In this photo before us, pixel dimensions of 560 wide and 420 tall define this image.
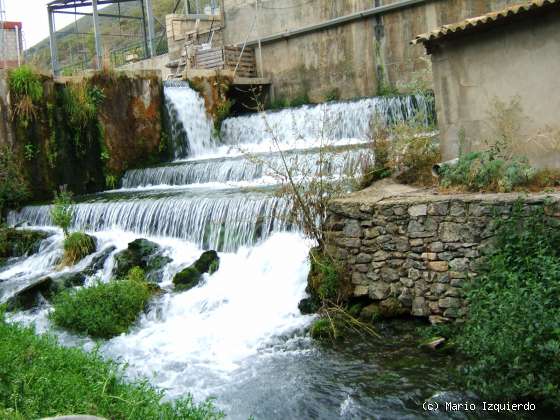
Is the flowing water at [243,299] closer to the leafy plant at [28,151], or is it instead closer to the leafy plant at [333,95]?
the leafy plant at [28,151]

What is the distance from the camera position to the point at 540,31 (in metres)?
7.77

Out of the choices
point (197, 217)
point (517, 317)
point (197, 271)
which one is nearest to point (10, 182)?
point (197, 217)

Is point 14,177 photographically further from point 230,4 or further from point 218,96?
point 230,4

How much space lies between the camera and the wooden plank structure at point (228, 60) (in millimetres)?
19109

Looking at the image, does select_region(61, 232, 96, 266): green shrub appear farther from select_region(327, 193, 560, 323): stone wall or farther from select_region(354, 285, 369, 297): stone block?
select_region(354, 285, 369, 297): stone block

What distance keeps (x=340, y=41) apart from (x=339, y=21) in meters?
0.52

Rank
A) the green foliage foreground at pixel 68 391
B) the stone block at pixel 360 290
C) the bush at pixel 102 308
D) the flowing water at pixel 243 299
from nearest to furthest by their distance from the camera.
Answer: the green foliage foreground at pixel 68 391 → the flowing water at pixel 243 299 → the stone block at pixel 360 290 → the bush at pixel 102 308

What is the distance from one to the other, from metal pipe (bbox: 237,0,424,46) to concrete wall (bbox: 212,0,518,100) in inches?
4.0

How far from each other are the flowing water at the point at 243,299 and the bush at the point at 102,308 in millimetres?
194

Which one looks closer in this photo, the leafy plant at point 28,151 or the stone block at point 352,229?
the stone block at point 352,229

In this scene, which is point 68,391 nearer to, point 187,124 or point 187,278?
point 187,278

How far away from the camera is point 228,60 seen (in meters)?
19.1

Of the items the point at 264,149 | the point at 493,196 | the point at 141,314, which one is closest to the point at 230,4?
the point at 264,149

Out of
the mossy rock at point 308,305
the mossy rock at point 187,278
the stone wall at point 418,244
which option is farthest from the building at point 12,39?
the stone wall at point 418,244
